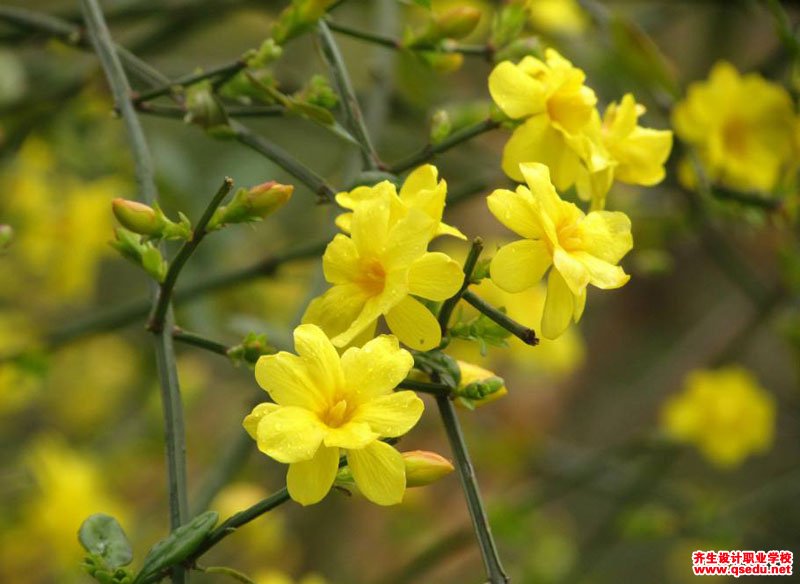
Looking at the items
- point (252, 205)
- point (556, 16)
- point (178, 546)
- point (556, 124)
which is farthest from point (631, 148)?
point (556, 16)

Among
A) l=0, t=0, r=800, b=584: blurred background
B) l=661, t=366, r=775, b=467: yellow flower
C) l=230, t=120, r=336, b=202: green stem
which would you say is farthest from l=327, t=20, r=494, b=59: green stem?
l=661, t=366, r=775, b=467: yellow flower

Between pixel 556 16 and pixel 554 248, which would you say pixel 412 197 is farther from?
pixel 556 16

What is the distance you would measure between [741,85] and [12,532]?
1.50 metres

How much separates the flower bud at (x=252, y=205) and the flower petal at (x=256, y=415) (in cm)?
13

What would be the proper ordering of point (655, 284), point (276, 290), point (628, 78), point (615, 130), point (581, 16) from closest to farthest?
point (615, 130)
point (628, 78)
point (581, 16)
point (276, 290)
point (655, 284)

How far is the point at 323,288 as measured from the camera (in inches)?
42.2

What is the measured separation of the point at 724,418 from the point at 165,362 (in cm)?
130

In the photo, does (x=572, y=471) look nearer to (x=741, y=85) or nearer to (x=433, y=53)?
(x=741, y=85)

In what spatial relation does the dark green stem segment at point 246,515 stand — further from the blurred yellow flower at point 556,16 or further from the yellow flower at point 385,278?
the blurred yellow flower at point 556,16

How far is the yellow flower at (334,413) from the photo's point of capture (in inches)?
22.6

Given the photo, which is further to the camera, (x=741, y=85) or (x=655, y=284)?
(x=655, y=284)

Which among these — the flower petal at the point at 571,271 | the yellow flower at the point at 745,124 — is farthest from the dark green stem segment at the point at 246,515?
the yellow flower at the point at 745,124

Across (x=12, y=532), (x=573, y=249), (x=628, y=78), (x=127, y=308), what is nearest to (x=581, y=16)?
(x=628, y=78)

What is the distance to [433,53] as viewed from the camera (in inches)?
33.9
